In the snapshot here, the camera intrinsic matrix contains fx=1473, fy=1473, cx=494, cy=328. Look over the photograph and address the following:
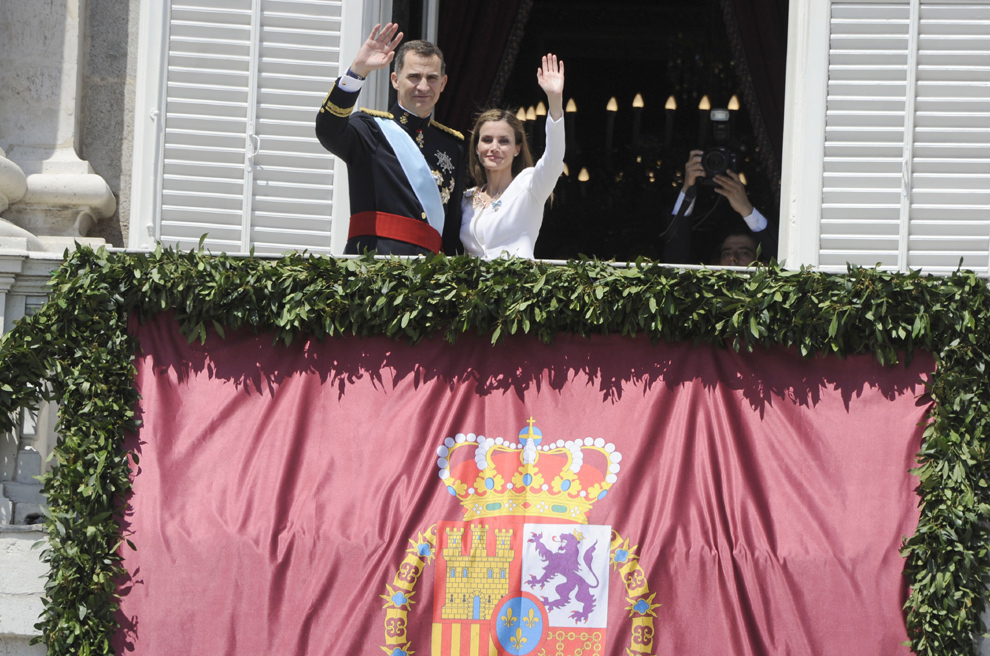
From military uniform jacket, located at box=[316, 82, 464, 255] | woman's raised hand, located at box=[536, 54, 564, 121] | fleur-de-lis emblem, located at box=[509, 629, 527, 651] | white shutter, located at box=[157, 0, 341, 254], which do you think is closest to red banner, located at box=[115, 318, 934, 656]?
fleur-de-lis emblem, located at box=[509, 629, 527, 651]

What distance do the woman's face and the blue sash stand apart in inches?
9.7

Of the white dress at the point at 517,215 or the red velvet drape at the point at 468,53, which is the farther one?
the red velvet drape at the point at 468,53

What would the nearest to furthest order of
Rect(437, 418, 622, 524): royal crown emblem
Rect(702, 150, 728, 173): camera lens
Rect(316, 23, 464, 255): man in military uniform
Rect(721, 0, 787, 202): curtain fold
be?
1. Rect(437, 418, 622, 524): royal crown emblem
2. Rect(316, 23, 464, 255): man in military uniform
3. Rect(702, 150, 728, 173): camera lens
4. Rect(721, 0, 787, 202): curtain fold

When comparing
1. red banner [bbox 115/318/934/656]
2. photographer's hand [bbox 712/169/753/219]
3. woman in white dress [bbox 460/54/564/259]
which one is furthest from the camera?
photographer's hand [bbox 712/169/753/219]

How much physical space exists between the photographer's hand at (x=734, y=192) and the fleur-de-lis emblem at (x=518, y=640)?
104 inches

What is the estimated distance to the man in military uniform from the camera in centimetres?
601

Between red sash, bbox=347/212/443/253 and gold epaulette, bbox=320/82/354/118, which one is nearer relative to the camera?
gold epaulette, bbox=320/82/354/118

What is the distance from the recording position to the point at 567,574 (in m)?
5.41

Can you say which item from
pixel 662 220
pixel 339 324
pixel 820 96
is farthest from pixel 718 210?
pixel 339 324

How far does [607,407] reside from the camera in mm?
5609

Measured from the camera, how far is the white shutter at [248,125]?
6387mm

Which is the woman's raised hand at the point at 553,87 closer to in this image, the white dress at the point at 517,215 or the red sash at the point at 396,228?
the white dress at the point at 517,215

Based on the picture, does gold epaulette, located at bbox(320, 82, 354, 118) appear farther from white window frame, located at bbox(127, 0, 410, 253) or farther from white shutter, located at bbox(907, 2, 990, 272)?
white shutter, located at bbox(907, 2, 990, 272)

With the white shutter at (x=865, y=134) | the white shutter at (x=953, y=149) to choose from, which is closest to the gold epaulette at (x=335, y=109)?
the white shutter at (x=865, y=134)
